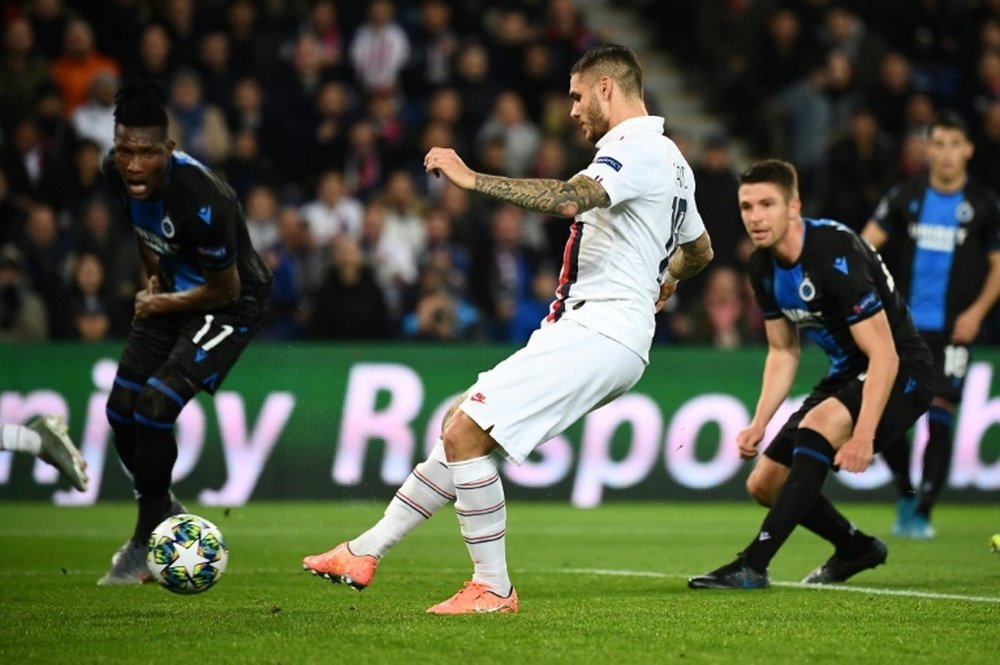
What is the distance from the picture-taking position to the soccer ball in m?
7.08

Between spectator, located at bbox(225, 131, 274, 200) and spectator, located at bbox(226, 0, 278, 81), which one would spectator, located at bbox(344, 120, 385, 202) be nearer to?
spectator, located at bbox(225, 131, 274, 200)

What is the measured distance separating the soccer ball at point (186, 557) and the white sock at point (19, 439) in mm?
1806

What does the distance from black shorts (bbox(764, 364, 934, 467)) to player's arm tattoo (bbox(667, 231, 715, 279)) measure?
1118 millimetres

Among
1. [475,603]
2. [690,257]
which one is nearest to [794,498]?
[690,257]

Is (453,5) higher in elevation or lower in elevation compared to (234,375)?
higher

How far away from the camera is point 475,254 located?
16.1 meters

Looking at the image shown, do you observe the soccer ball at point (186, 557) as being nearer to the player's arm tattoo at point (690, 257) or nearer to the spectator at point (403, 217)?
the player's arm tattoo at point (690, 257)

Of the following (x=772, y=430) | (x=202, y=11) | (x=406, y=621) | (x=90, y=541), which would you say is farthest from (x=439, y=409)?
(x=406, y=621)

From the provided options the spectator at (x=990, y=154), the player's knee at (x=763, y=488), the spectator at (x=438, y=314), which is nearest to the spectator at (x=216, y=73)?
the spectator at (x=438, y=314)

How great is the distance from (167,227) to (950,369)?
582 cm

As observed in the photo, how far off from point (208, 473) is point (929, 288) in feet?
19.5

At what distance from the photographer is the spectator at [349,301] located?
585 inches

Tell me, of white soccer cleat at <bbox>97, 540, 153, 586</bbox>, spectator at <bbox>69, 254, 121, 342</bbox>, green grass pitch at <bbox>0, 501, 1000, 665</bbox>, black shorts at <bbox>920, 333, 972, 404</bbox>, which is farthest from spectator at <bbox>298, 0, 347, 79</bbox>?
white soccer cleat at <bbox>97, 540, 153, 586</bbox>

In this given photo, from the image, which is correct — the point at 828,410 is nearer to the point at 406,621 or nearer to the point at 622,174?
the point at 622,174
